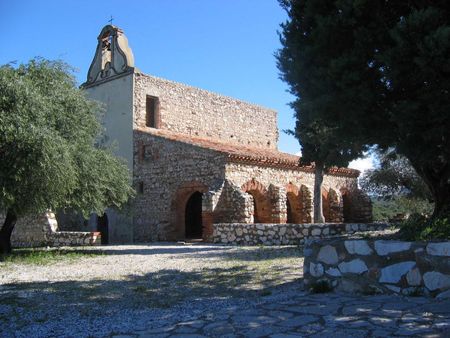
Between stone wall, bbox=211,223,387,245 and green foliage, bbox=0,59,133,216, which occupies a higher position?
green foliage, bbox=0,59,133,216

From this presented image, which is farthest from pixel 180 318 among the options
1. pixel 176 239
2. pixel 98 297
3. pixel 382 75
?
pixel 176 239

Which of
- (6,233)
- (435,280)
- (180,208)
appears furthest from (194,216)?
(435,280)

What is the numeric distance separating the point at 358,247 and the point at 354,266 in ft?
0.81

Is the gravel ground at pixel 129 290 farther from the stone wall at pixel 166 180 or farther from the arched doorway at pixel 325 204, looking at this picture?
the arched doorway at pixel 325 204

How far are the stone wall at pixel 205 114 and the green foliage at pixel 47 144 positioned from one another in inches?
274

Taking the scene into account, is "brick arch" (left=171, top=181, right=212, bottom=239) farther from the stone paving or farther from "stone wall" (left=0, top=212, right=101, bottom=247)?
the stone paving

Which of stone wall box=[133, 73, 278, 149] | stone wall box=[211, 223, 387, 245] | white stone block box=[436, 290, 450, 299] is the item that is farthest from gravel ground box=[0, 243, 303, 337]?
stone wall box=[133, 73, 278, 149]

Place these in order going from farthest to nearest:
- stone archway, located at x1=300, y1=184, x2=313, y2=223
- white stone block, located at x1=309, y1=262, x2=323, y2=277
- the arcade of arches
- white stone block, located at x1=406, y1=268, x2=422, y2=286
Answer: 1. stone archway, located at x1=300, y1=184, x2=313, y2=223
2. the arcade of arches
3. white stone block, located at x1=309, y1=262, x2=323, y2=277
4. white stone block, located at x1=406, y1=268, x2=422, y2=286

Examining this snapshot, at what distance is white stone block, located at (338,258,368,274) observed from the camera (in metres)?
5.78

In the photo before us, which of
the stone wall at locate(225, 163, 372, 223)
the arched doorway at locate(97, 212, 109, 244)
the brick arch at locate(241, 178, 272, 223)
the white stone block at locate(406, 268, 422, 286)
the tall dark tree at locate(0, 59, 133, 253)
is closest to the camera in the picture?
the white stone block at locate(406, 268, 422, 286)

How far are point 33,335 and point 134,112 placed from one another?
16.5 metres

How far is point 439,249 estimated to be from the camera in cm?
513

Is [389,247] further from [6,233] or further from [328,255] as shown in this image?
[6,233]

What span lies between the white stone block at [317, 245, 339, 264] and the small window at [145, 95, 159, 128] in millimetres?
15952
